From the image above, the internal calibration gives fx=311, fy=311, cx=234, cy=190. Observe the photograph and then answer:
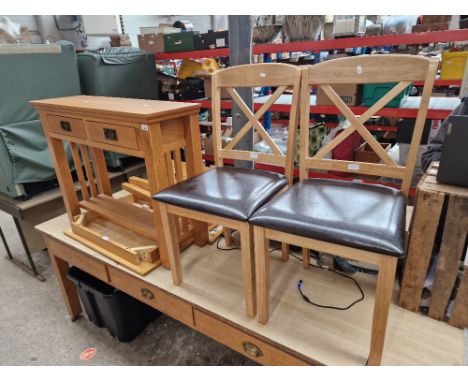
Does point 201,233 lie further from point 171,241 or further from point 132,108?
point 132,108

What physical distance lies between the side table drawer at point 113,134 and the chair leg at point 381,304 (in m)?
0.95

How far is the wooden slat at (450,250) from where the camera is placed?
874 millimetres

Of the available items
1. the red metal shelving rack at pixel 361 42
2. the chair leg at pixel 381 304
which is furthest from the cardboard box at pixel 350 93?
the chair leg at pixel 381 304

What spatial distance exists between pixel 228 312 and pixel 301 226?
1.48ft

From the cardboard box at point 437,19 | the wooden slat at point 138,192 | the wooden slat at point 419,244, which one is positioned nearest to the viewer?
the wooden slat at point 419,244

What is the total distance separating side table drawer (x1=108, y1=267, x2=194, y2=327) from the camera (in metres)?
1.21

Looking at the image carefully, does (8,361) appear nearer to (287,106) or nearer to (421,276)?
(421,276)

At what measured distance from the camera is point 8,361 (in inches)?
62.1

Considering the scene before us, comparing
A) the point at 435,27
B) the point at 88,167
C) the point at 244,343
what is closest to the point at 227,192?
the point at 244,343

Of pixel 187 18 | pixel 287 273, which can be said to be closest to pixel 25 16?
pixel 187 18

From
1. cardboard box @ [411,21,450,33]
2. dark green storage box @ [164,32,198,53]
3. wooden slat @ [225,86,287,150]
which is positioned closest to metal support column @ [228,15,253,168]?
wooden slat @ [225,86,287,150]

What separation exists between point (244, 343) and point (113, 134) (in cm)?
94

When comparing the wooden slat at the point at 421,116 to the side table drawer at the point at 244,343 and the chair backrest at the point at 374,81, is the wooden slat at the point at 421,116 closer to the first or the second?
the chair backrest at the point at 374,81

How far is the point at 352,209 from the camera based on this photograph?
0.95 meters
